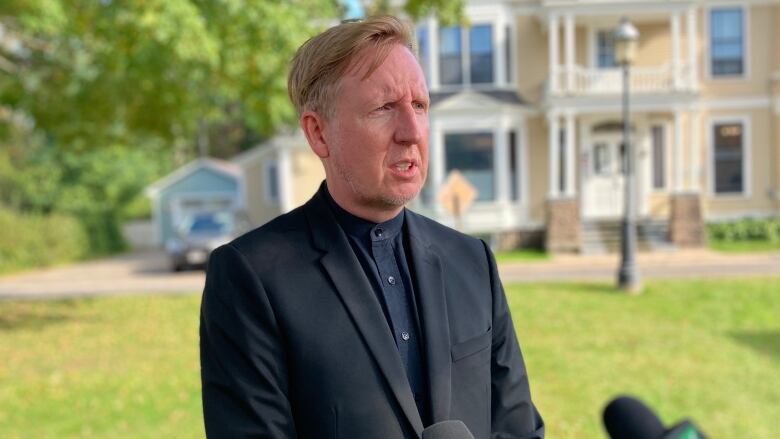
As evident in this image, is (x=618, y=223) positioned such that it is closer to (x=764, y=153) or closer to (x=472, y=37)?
(x=764, y=153)

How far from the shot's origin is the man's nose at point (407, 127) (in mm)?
1741

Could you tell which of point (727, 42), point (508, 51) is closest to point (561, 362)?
point (508, 51)

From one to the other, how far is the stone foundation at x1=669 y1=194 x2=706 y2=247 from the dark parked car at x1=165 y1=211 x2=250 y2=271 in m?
12.7

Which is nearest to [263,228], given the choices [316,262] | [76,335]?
[316,262]

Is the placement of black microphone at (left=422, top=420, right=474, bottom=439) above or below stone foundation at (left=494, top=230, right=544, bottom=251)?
above

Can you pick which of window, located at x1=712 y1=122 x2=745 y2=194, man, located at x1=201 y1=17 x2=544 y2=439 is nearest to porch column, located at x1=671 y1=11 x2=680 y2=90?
window, located at x1=712 y1=122 x2=745 y2=194

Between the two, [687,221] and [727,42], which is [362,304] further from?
[727,42]

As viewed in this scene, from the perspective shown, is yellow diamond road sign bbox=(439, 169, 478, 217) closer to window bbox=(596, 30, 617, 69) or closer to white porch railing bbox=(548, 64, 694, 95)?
white porch railing bbox=(548, 64, 694, 95)

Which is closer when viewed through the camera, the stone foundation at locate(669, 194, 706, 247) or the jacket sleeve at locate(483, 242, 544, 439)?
the jacket sleeve at locate(483, 242, 544, 439)

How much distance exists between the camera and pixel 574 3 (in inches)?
878

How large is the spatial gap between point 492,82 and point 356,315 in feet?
76.1

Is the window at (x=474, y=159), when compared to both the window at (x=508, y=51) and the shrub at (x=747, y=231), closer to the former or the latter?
the window at (x=508, y=51)

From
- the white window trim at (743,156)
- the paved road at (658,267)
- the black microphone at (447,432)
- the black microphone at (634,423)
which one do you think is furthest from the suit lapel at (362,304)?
the white window trim at (743,156)

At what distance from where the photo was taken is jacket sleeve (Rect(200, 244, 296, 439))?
1674 mm
